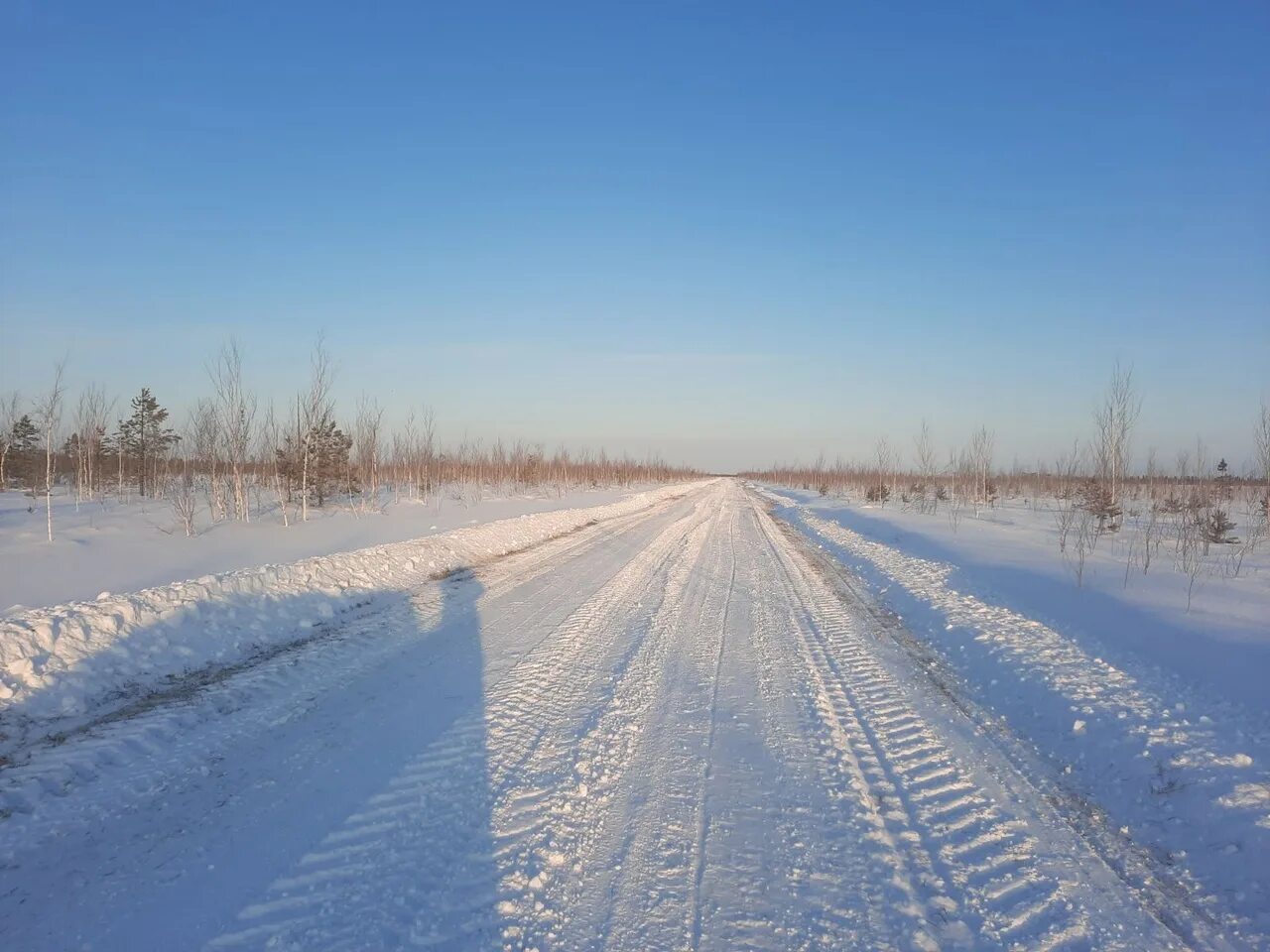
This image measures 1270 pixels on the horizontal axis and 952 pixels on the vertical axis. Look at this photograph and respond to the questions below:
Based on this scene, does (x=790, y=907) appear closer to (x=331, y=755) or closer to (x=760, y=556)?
(x=331, y=755)

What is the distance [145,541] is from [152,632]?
984 cm

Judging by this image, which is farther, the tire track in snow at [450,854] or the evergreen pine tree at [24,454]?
the evergreen pine tree at [24,454]

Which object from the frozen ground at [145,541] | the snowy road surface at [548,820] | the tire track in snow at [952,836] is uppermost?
the frozen ground at [145,541]

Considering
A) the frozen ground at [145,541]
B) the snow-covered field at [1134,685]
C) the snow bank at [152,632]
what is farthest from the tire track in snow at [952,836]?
the frozen ground at [145,541]

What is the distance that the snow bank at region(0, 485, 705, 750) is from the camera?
5.57m

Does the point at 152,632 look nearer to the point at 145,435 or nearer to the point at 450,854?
the point at 450,854

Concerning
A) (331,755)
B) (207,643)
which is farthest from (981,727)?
(207,643)

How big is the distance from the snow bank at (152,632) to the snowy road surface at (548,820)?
609 mm

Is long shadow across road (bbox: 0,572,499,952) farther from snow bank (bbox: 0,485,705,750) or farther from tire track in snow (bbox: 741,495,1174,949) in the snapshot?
tire track in snow (bbox: 741,495,1174,949)

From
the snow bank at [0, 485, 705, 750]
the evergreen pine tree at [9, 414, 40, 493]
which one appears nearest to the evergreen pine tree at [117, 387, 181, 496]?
the evergreen pine tree at [9, 414, 40, 493]

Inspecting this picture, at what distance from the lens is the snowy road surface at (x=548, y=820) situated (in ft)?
9.75

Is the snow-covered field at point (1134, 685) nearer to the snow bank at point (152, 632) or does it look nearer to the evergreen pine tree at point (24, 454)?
the snow bank at point (152, 632)

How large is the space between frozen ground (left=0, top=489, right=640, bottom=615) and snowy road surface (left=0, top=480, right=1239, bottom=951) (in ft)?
16.6

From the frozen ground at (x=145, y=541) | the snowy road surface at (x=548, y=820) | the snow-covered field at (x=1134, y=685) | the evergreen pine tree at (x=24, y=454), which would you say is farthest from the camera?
the evergreen pine tree at (x=24, y=454)
